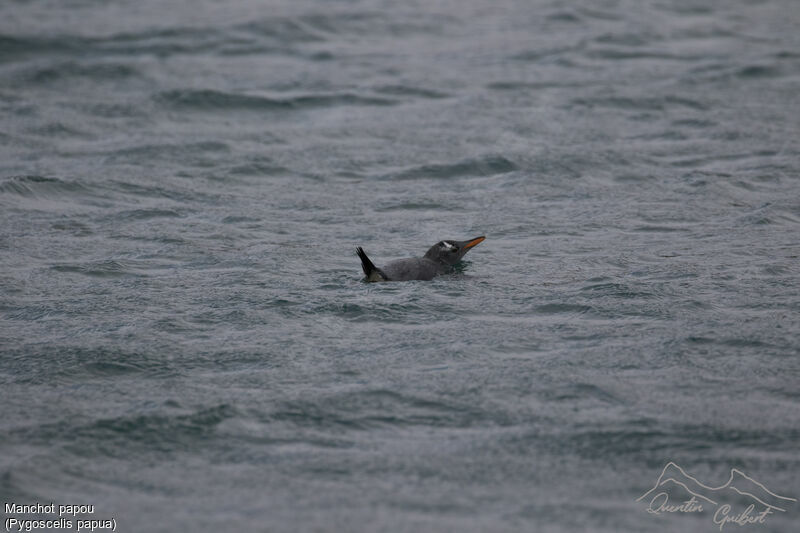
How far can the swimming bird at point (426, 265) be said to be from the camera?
8.15 meters

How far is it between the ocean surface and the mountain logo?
0.29ft

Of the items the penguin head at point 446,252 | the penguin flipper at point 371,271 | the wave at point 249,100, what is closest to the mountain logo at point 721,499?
the penguin flipper at point 371,271

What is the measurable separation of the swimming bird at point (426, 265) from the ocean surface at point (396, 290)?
4.5 inches

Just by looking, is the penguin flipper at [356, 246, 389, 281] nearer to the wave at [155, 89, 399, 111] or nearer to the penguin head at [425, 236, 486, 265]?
the penguin head at [425, 236, 486, 265]

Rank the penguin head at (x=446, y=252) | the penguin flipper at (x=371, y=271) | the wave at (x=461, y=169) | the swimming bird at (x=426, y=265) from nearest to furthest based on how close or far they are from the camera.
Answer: the penguin flipper at (x=371, y=271)
the swimming bird at (x=426, y=265)
the penguin head at (x=446, y=252)
the wave at (x=461, y=169)

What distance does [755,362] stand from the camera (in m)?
6.61

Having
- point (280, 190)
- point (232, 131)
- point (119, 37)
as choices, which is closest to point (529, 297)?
point (280, 190)

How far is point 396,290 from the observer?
811cm

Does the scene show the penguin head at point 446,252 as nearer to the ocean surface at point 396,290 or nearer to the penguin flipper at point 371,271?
the ocean surface at point 396,290

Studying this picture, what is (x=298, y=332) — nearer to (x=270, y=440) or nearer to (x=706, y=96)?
(x=270, y=440)

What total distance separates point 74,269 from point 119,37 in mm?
11203

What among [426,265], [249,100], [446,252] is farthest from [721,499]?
[249,100]

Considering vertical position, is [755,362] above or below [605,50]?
below

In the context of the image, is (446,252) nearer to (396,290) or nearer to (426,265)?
(426,265)
